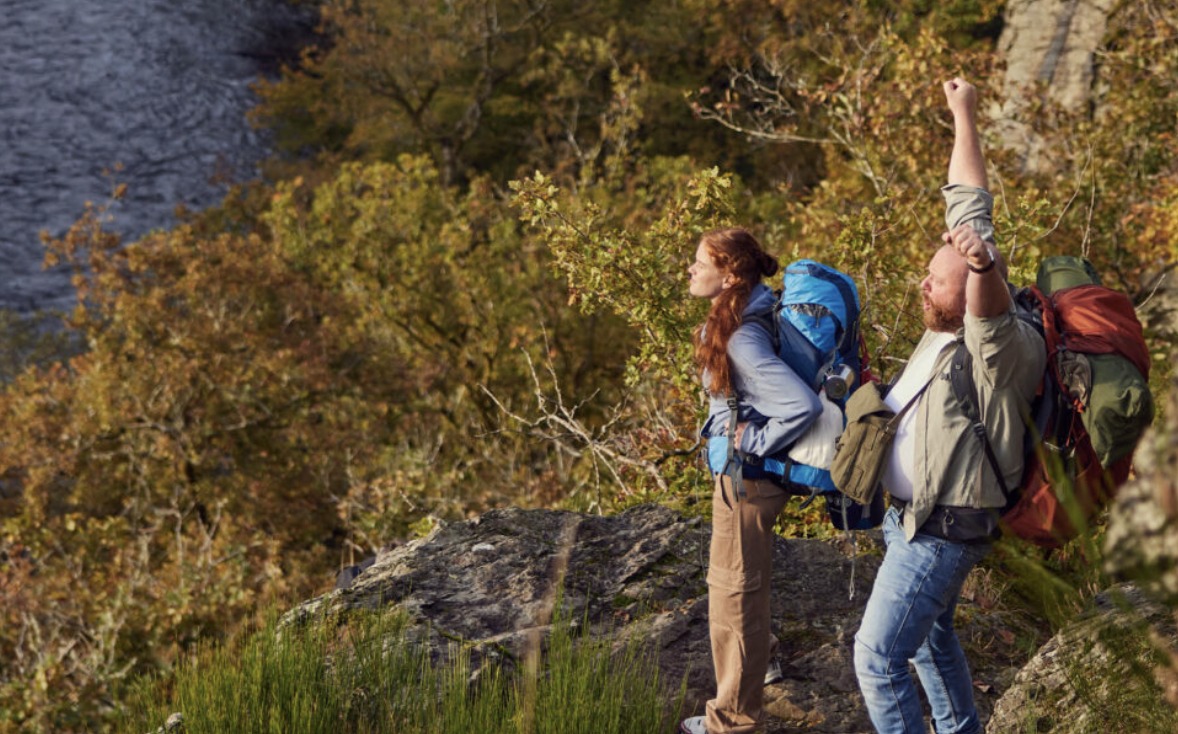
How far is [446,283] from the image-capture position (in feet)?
50.1

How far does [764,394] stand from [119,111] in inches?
1163

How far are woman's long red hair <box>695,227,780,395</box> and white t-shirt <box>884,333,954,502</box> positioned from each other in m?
0.59

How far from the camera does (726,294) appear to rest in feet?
11.5

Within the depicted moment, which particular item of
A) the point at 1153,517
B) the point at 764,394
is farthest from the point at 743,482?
the point at 1153,517

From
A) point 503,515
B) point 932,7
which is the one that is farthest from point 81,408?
point 932,7

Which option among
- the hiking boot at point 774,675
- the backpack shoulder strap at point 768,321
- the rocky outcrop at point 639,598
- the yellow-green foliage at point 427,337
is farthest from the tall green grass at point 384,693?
the yellow-green foliage at point 427,337

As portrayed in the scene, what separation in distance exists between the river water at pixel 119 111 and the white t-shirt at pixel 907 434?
2431 centimetres

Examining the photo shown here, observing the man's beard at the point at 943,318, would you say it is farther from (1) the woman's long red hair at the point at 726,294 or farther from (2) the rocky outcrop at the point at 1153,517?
(2) the rocky outcrop at the point at 1153,517

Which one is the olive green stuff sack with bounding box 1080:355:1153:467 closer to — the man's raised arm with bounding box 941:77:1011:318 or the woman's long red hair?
the man's raised arm with bounding box 941:77:1011:318

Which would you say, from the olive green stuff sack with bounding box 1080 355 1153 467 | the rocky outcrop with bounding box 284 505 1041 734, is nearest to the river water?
the rocky outcrop with bounding box 284 505 1041 734

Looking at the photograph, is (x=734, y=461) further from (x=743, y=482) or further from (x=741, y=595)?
(x=741, y=595)

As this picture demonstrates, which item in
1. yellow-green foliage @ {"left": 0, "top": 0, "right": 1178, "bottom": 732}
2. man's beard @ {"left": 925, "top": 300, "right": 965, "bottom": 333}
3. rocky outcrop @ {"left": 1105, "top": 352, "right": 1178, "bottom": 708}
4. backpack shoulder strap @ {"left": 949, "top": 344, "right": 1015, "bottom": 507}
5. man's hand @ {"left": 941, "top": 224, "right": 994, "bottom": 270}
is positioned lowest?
yellow-green foliage @ {"left": 0, "top": 0, "right": 1178, "bottom": 732}

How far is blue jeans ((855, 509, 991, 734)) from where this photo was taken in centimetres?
290

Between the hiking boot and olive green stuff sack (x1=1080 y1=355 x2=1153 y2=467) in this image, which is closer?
olive green stuff sack (x1=1080 y1=355 x2=1153 y2=467)
